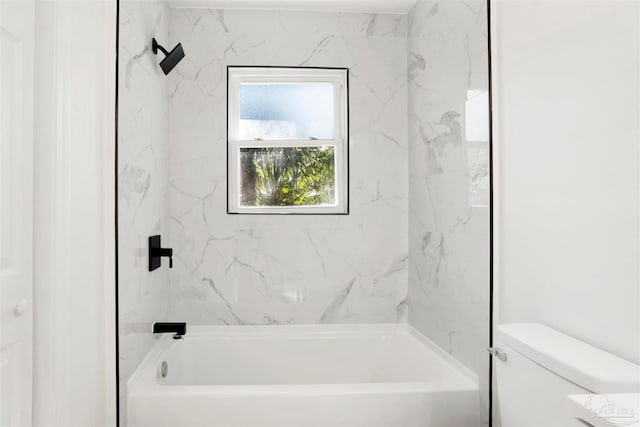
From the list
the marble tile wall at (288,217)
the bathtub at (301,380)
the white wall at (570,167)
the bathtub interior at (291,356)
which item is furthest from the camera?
the marble tile wall at (288,217)

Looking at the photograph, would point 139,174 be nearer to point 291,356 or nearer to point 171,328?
point 171,328

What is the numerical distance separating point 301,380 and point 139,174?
144 centimetres

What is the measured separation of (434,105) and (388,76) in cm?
51

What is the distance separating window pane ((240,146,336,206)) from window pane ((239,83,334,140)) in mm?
106

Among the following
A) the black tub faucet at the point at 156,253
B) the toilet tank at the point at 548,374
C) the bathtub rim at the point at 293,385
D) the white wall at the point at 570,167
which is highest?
the white wall at the point at 570,167

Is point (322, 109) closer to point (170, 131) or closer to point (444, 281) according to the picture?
point (170, 131)

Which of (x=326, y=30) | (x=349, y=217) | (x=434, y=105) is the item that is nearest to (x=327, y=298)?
(x=349, y=217)

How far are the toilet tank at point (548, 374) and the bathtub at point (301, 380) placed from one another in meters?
Result: 0.42

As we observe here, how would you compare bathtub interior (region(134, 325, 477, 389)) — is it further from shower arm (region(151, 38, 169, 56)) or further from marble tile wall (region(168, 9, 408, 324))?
shower arm (region(151, 38, 169, 56))

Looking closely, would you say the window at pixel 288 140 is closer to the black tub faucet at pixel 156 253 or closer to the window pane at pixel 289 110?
the window pane at pixel 289 110

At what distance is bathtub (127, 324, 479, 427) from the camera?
1691mm

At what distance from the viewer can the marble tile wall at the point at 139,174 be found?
1.73m

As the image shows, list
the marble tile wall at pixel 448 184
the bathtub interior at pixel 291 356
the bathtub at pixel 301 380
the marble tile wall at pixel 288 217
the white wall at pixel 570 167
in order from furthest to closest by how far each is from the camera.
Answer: the marble tile wall at pixel 288 217 < the bathtub interior at pixel 291 356 < the marble tile wall at pixel 448 184 < the bathtub at pixel 301 380 < the white wall at pixel 570 167
